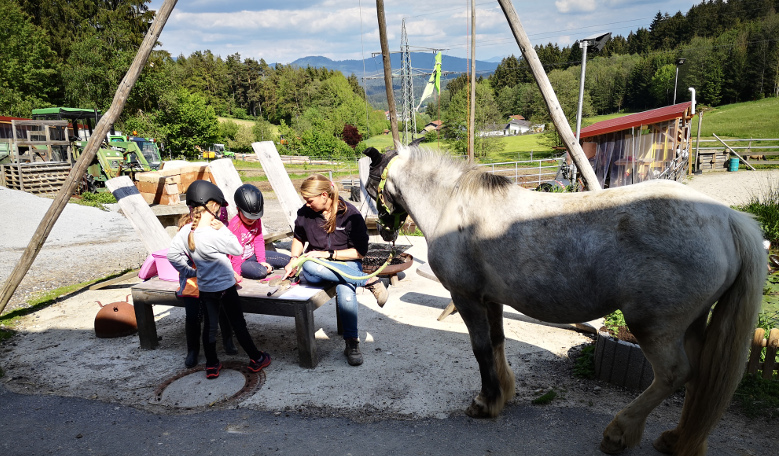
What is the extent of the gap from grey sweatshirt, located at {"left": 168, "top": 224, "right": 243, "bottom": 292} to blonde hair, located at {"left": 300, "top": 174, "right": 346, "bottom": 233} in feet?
2.68

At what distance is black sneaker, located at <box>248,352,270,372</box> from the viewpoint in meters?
4.29

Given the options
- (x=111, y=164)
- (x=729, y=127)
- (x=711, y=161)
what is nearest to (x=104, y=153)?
(x=111, y=164)

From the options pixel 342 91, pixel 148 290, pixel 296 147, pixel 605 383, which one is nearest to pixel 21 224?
pixel 148 290

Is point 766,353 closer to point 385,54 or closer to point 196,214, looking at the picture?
point 196,214

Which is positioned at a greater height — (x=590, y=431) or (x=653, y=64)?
(x=653, y=64)

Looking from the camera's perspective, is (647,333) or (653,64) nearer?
(647,333)

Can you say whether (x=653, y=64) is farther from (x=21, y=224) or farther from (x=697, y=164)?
(x=21, y=224)

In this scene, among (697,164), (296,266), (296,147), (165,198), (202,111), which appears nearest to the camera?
(296,266)

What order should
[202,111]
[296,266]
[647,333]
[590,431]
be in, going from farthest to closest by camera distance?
[202,111]
[296,266]
[590,431]
[647,333]

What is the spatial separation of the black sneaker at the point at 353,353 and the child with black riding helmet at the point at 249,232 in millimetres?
1342

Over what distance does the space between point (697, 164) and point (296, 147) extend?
121ft

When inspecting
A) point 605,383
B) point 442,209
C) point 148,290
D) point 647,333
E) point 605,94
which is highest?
point 605,94

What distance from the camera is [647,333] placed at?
8.50 feet

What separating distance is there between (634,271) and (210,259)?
334cm
